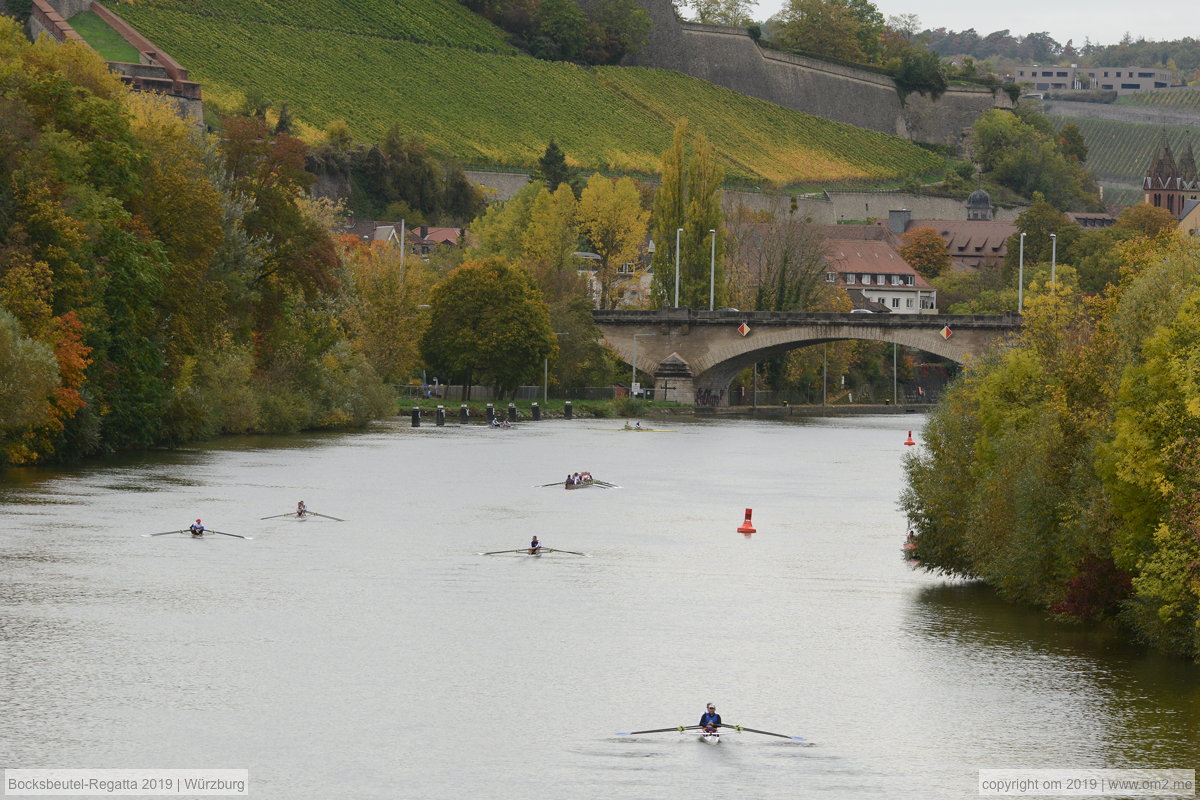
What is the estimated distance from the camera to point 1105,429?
34.4 meters

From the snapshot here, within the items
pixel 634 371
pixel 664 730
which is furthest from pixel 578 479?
pixel 634 371

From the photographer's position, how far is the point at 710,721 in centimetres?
2730

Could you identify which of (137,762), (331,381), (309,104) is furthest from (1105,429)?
(309,104)

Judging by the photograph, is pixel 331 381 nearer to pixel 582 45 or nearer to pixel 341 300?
pixel 341 300

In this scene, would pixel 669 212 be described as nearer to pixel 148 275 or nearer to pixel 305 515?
pixel 148 275

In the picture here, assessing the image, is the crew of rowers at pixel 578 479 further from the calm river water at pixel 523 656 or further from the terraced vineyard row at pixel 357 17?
the terraced vineyard row at pixel 357 17

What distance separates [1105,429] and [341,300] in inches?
2073

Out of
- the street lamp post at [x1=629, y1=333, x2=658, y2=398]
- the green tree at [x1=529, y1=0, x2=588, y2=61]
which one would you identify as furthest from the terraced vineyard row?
the street lamp post at [x1=629, y1=333, x2=658, y2=398]

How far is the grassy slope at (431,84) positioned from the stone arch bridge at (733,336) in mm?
46149

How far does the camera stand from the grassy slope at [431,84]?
153250 millimetres

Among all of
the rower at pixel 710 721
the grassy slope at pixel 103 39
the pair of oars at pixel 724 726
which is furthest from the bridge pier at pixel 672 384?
the rower at pixel 710 721

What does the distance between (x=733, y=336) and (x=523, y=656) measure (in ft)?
248

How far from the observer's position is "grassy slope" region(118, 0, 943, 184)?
6033 inches

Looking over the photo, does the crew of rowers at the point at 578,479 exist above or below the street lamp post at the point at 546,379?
below
